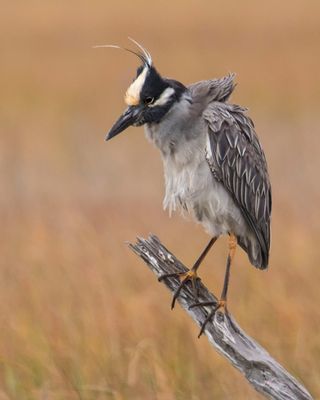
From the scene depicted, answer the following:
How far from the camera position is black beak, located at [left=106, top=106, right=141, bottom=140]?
482 cm

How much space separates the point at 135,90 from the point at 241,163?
0.73m

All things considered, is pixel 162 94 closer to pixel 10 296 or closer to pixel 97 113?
pixel 10 296

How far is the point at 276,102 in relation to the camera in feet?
61.4

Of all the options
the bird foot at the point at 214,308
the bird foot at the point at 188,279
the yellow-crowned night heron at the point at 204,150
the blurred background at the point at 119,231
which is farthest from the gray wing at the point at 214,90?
the blurred background at the point at 119,231

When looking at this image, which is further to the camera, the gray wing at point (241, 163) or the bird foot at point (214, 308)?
the gray wing at point (241, 163)

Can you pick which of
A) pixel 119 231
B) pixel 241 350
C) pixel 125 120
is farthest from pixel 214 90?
pixel 119 231

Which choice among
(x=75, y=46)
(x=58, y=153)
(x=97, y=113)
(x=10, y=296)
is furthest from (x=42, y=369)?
(x=75, y=46)

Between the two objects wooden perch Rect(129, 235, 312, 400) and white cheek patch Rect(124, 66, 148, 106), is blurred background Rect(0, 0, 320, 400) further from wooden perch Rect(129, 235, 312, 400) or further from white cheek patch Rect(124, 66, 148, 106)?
white cheek patch Rect(124, 66, 148, 106)

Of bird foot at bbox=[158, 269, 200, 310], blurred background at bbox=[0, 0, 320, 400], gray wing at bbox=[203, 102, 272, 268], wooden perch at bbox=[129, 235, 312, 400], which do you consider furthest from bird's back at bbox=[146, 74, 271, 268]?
blurred background at bbox=[0, 0, 320, 400]

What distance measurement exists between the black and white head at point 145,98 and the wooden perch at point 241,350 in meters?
0.51

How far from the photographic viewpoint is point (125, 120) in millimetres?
4836

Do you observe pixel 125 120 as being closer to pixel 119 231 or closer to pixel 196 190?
pixel 196 190

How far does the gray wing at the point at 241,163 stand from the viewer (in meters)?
5.18

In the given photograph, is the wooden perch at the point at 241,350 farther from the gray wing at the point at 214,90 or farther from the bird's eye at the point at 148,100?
the gray wing at the point at 214,90
